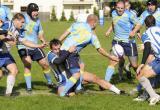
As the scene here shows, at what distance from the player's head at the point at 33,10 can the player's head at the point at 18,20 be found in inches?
21.8

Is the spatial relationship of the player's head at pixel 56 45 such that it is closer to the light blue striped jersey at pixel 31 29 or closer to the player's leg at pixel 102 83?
the light blue striped jersey at pixel 31 29

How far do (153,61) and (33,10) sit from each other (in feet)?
11.0

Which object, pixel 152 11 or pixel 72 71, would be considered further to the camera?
pixel 152 11

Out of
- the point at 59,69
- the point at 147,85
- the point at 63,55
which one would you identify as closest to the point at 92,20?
the point at 63,55

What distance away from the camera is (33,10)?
11.9 metres

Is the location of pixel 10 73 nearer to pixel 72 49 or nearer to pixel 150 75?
pixel 72 49

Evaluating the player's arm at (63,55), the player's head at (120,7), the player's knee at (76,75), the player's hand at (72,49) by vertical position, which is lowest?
the player's knee at (76,75)

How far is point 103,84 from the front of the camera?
11703 mm

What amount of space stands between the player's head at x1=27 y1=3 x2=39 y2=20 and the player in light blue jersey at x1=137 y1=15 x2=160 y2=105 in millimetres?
2971

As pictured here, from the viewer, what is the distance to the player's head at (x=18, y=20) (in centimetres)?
1134

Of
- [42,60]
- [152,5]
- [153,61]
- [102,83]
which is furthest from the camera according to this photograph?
[152,5]

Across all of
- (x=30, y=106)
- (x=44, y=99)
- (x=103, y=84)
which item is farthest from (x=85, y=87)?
(x=30, y=106)

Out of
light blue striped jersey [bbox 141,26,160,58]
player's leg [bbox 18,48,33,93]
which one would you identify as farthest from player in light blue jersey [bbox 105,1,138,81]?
light blue striped jersey [bbox 141,26,160,58]

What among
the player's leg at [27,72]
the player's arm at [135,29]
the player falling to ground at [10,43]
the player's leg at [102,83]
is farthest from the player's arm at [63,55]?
the player's arm at [135,29]
